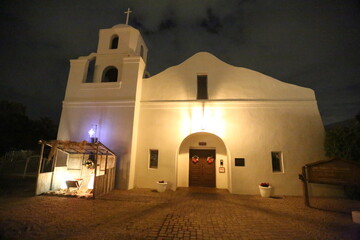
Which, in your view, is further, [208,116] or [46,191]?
[208,116]

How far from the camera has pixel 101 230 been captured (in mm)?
4559

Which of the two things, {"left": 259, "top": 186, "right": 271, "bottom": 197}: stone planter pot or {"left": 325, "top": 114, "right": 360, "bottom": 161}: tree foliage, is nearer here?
{"left": 325, "top": 114, "right": 360, "bottom": 161}: tree foliage

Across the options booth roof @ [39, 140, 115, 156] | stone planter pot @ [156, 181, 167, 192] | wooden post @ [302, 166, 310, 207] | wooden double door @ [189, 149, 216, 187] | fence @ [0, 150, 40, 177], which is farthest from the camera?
fence @ [0, 150, 40, 177]

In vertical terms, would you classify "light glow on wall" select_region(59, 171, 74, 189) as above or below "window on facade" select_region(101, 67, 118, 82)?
below

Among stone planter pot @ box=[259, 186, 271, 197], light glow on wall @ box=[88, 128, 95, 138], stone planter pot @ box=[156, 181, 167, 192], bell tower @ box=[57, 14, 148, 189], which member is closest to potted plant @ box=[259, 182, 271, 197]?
stone planter pot @ box=[259, 186, 271, 197]

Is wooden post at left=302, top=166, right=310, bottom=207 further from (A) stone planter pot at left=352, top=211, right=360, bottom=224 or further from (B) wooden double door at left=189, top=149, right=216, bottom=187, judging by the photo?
(B) wooden double door at left=189, top=149, right=216, bottom=187

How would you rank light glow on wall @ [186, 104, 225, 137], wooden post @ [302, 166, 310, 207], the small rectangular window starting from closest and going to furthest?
wooden post @ [302, 166, 310, 207] < the small rectangular window < light glow on wall @ [186, 104, 225, 137]

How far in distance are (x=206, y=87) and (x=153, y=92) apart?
11.6 ft

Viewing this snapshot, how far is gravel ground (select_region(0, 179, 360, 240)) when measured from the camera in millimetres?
4484

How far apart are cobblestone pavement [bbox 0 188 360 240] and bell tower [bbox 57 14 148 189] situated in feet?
8.92

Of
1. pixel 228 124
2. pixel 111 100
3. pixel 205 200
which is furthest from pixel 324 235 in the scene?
pixel 111 100

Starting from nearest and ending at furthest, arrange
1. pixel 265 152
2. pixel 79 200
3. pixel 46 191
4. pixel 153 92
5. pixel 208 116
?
pixel 79 200, pixel 46 191, pixel 265 152, pixel 208 116, pixel 153 92

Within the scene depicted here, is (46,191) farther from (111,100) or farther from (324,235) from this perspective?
(324,235)

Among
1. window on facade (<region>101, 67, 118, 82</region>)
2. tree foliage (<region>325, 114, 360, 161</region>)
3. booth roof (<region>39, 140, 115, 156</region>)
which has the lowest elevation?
A: booth roof (<region>39, 140, 115, 156</region>)
